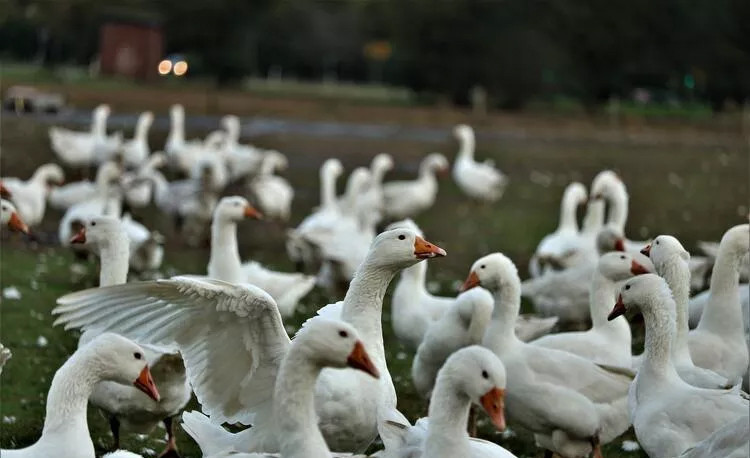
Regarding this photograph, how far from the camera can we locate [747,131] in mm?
42125

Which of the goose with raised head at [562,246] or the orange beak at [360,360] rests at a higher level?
the orange beak at [360,360]

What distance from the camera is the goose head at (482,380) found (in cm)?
516

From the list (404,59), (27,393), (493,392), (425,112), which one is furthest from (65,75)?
(493,392)

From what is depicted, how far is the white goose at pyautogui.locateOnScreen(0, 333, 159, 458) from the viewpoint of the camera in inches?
204

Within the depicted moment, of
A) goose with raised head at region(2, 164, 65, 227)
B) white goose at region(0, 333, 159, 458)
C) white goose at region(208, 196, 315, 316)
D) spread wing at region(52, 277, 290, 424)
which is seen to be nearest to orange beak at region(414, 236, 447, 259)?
spread wing at region(52, 277, 290, 424)

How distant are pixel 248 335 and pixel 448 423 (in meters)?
1.43

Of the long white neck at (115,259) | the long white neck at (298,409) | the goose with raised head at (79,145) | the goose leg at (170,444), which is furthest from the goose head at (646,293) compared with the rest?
the goose with raised head at (79,145)

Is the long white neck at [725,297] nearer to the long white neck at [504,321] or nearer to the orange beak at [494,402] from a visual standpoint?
the long white neck at [504,321]

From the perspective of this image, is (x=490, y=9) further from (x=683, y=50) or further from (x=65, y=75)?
(x=65, y=75)

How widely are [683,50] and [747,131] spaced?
4.52 m

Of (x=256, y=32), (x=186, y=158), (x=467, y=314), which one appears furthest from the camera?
(x=256, y=32)

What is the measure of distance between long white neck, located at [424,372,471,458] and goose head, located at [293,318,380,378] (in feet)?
1.00

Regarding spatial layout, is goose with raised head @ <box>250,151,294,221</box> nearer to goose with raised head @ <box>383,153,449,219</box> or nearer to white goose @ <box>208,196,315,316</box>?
goose with raised head @ <box>383,153,449,219</box>

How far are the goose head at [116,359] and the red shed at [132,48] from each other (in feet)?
159
